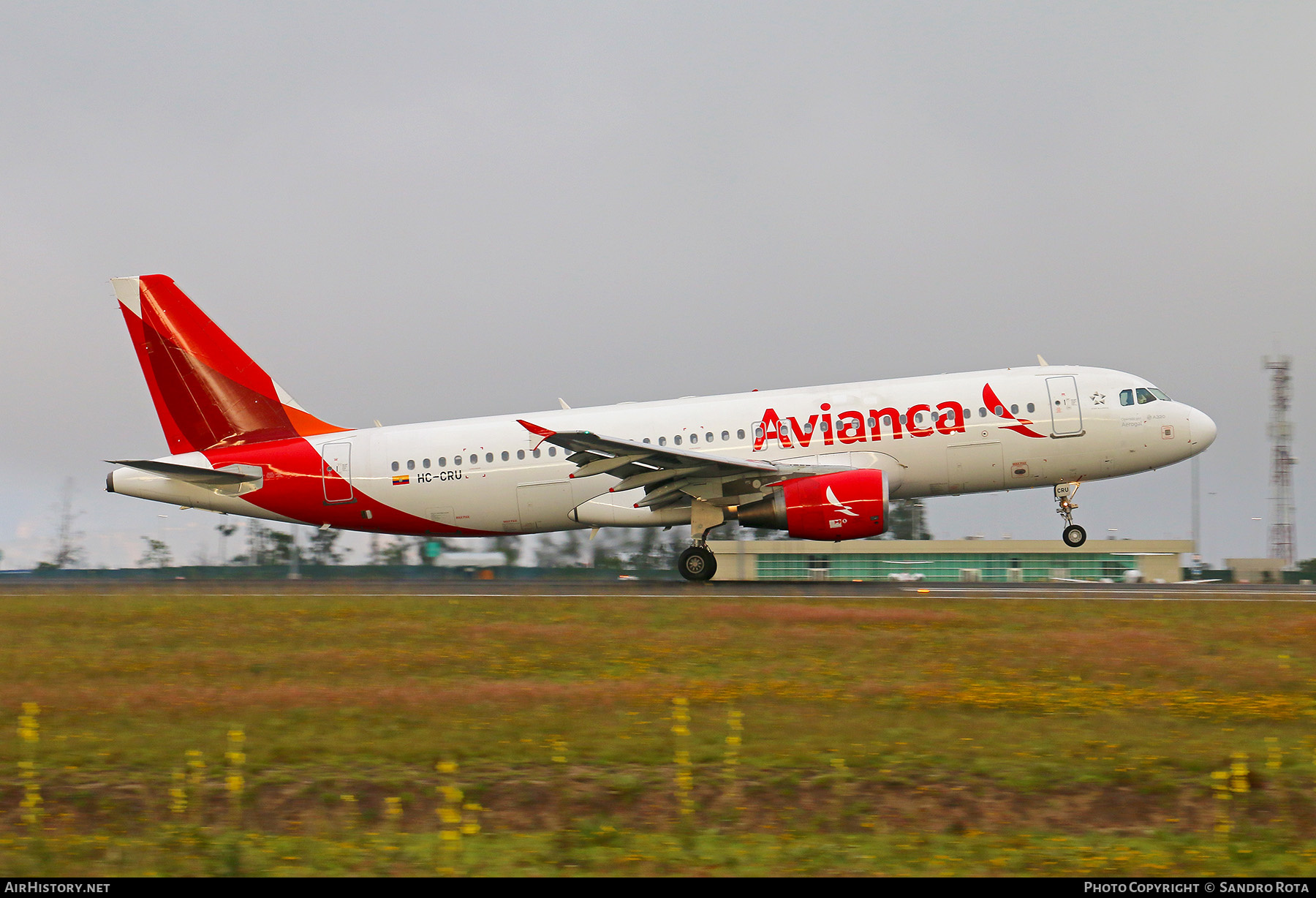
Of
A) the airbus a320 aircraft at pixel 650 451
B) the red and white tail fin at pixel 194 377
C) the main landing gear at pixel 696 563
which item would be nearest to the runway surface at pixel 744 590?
the main landing gear at pixel 696 563

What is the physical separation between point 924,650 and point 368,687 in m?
7.16

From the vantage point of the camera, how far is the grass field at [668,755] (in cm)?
768

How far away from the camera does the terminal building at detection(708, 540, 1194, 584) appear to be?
213 ft

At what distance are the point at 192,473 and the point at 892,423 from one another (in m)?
17.0

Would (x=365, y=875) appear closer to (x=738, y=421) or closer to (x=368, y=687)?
(x=368, y=687)

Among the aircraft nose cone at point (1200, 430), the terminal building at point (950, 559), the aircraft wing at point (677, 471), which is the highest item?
the aircraft nose cone at point (1200, 430)

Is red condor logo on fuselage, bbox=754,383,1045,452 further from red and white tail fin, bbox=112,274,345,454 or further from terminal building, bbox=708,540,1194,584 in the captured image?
terminal building, bbox=708,540,1194,584

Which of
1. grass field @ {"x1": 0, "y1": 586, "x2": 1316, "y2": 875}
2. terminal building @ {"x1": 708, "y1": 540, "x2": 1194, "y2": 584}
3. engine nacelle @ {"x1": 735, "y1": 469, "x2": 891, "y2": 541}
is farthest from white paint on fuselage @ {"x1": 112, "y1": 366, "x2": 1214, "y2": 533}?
terminal building @ {"x1": 708, "y1": 540, "x2": 1194, "y2": 584}

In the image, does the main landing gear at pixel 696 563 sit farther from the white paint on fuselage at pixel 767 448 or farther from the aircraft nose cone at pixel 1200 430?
the aircraft nose cone at pixel 1200 430

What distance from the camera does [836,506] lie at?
2402 centimetres

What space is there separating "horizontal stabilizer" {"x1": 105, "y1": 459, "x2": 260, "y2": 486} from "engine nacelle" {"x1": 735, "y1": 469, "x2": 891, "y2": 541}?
43.9 ft

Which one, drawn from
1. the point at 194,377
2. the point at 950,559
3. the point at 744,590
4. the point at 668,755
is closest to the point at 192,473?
the point at 194,377

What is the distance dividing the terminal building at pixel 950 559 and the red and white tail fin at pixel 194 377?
37.4 metres

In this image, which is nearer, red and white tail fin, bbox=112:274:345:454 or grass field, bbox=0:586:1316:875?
grass field, bbox=0:586:1316:875
